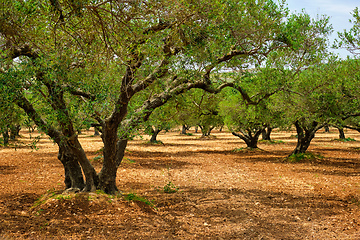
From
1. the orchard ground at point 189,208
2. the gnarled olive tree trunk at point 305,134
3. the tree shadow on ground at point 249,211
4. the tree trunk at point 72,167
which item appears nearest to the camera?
the orchard ground at point 189,208

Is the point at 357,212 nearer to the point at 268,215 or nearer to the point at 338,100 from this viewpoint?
the point at 268,215

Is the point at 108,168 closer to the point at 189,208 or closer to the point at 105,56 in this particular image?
the point at 189,208

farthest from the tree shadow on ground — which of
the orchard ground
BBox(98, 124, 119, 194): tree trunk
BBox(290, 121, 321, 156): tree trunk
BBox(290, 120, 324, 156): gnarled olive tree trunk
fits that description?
BBox(290, 121, 321, 156): tree trunk

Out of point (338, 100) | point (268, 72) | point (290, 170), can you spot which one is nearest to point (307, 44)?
point (268, 72)

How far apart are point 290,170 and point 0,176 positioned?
1590 centimetres

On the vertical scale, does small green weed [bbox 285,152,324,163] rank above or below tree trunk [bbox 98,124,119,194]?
below

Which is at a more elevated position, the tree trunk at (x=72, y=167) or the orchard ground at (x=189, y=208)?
the tree trunk at (x=72, y=167)

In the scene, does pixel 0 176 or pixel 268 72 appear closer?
pixel 0 176

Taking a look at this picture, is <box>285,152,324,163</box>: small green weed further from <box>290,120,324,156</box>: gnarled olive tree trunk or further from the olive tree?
the olive tree

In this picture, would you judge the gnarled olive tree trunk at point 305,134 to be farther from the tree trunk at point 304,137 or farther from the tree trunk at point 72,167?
the tree trunk at point 72,167

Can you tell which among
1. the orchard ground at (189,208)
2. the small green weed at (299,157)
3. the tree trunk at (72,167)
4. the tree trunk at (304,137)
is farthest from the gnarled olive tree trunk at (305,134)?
the tree trunk at (72,167)

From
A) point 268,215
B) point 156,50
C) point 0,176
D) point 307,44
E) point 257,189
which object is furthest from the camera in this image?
point 307,44

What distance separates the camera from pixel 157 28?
29.2 ft

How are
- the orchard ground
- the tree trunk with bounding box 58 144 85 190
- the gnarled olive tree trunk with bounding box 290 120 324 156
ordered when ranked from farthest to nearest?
the gnarled olive tree trunk with bounding box 290 120 324 156 < the tree trunk with bounding box 58 144 85 190 < the orchard ground
